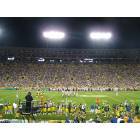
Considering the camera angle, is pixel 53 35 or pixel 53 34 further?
pixel 53 35

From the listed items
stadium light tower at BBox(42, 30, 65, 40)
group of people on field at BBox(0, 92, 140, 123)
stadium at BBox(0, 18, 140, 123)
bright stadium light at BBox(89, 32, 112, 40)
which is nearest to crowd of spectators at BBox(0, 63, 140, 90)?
stadium at BBox(0, 18, 140, 123)

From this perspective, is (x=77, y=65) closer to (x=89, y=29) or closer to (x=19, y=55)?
(x=19, y=55)

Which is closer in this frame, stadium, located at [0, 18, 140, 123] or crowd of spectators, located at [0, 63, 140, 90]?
stadium, located at [0, 18, 140, 123]

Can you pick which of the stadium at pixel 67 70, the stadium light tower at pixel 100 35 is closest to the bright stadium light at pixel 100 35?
the stadium light tower at pixel 100 35

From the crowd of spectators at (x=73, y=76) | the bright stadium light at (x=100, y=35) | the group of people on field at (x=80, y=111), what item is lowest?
the group of people on field at (x=80, y=111)

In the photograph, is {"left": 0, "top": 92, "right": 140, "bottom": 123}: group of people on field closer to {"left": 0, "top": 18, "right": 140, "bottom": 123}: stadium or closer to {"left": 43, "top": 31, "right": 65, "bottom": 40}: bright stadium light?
{"left": 43, "top": 31, "right": 65, "bottom": 40}: bright stadium light

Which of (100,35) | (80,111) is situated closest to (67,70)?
(100,35)

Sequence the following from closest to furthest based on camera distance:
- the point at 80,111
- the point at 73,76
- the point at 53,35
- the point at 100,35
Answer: the point at 80,111, the point at 100,35, the point at 53,35, the point at 73,76

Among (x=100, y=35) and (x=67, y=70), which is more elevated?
(x=100, y=35)

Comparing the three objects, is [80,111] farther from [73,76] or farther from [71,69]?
[71,69]

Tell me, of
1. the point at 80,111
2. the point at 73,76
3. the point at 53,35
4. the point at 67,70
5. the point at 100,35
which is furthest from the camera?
the point at 67,70

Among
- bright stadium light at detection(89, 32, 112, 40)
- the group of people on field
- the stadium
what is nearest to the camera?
the group of people on field

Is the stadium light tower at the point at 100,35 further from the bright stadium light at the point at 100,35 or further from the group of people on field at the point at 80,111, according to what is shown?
the group of people on field at the point at 80,111
